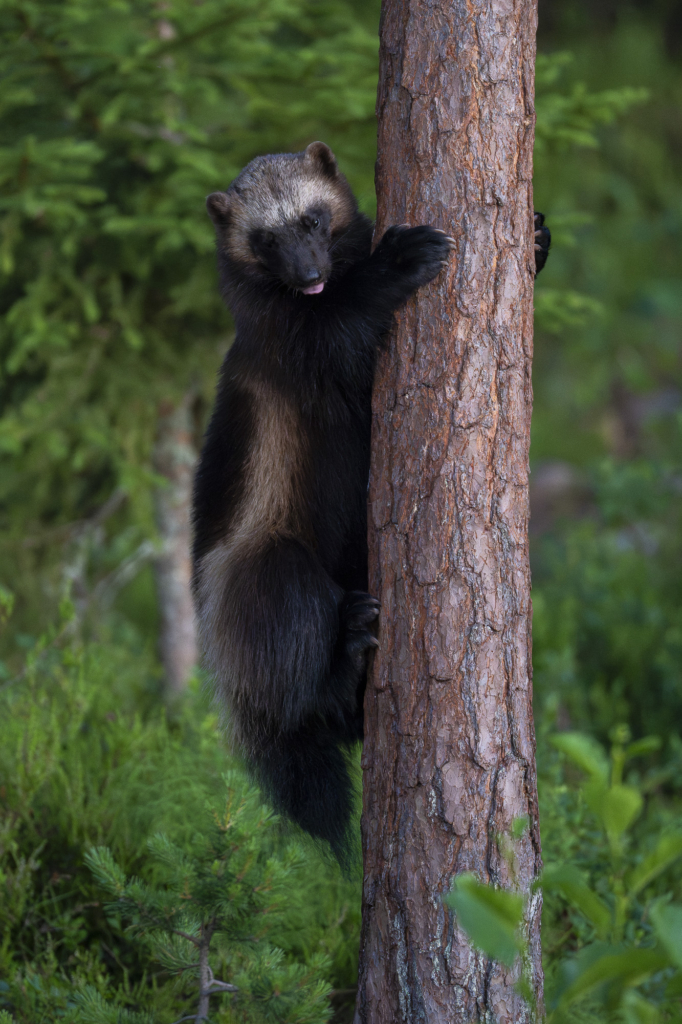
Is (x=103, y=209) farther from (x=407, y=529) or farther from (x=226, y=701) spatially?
(x=407, y=529)

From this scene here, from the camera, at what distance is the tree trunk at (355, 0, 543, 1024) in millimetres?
1891

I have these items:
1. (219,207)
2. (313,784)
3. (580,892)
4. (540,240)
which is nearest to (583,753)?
(580,892)

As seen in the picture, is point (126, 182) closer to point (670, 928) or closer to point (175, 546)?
point (175, 546)

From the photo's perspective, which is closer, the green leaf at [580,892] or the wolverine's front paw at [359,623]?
the green leaf at [580,892]

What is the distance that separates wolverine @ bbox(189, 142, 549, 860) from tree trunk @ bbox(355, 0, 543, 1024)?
280 mm

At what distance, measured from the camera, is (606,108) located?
146 inches

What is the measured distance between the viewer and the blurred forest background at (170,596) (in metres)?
1.99

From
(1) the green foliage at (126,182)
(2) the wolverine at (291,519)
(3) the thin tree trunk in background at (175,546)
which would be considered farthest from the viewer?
(3) the thin tree trunk in background at (175,546)

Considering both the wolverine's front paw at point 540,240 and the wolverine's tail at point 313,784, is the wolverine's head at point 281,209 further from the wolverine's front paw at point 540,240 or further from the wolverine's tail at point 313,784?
the wolverine's tail at point 313,784

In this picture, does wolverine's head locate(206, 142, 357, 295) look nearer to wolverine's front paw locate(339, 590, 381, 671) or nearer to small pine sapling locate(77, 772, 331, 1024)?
wolverine's front paw locate(339, 590, 381, 671)

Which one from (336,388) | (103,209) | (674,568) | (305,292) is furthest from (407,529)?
(674,568)

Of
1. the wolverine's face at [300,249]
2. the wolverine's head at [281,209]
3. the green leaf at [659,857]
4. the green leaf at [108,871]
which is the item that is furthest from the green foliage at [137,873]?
the wolverine's head at [281,209]

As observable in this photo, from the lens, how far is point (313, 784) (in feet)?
7.98

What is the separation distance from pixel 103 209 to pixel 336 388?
6.10ft
